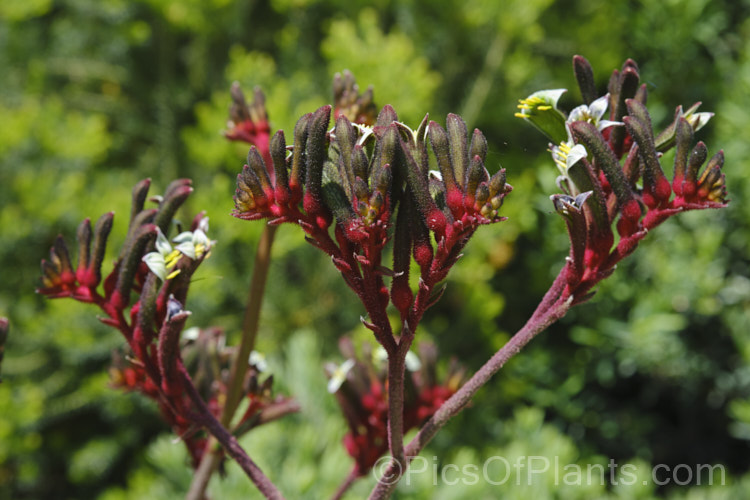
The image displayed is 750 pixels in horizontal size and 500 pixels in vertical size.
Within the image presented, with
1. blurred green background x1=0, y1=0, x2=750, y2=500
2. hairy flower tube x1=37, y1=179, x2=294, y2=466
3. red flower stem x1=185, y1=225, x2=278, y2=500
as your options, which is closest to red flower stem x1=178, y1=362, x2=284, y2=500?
hairy flower tube x1=37, y1=179, x2=294, y2=466

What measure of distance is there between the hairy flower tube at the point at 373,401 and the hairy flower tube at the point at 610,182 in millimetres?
342

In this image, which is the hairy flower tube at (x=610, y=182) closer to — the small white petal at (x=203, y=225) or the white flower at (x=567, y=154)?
the white flower at (x=567, y=154)

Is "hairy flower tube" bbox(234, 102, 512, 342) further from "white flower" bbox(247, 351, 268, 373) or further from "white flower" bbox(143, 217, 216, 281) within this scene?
"white flower" bbox(247, 351, 268, 373)

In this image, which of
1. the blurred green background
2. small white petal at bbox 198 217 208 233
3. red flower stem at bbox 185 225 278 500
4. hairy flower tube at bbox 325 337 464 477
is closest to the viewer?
small white petal at bbox 198 217 208 233

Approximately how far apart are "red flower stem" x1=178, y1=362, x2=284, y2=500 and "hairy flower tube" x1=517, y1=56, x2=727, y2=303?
13.4 inches

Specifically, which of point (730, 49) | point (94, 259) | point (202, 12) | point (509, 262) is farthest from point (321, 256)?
point (94, 259)

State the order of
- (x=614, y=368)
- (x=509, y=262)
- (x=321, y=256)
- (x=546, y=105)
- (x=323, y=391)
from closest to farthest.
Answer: (x=546, y=105) < (x=323, y=391) < (x=614, y=368) < (x=321, y=256) < (x=509, y=262)

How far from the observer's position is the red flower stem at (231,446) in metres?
0.68

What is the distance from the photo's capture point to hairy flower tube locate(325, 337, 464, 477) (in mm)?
918

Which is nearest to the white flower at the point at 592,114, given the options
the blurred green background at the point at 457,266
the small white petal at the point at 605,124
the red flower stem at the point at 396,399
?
the small white petal at the point at 605,124

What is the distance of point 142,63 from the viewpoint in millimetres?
3139

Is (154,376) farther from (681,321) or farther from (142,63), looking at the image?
(142,63)

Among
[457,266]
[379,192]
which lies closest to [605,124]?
[379,192]

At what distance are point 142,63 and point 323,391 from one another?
1940 mm
